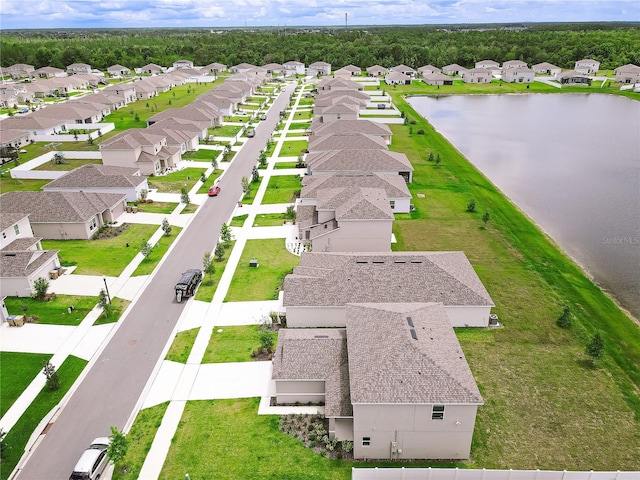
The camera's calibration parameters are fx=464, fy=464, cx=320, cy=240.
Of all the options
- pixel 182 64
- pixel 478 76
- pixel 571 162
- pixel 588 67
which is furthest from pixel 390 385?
pixel 182 64

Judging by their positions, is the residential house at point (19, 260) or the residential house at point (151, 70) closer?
the residential house at point (19, 260)

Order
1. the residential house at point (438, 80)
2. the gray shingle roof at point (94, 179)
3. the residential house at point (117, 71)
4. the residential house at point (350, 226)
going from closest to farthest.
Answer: the residential house at point (350, 226), the gray shingle roof at point (94, 179), the residential house at point (438, 80), the residential house at point (117, 71)

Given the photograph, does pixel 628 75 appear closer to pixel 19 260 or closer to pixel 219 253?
pixel 219 253

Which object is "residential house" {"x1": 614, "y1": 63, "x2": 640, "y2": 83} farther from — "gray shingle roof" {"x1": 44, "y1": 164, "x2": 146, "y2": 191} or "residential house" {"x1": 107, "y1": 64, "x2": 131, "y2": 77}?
"residential house" {"x1": 107, "y1": 64, "x2": 131, "y2": 77}

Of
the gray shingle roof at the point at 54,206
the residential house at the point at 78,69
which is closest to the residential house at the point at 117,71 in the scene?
the residential house at the point at 78,69

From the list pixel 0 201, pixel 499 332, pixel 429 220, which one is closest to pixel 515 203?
pixel 429 220

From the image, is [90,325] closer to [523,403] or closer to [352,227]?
Result: [352,227]

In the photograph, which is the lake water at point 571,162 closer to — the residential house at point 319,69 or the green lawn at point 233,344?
the green lawn at point 233,344
